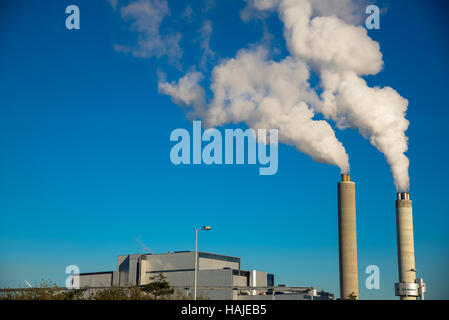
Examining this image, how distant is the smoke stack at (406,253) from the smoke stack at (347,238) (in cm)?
920

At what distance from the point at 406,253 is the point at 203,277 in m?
49.4

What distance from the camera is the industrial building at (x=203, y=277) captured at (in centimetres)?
11612

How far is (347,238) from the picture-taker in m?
103

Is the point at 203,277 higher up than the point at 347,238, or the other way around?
the point at 347,238

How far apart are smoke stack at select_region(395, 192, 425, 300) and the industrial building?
63.1 feet

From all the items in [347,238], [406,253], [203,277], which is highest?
[347,238]

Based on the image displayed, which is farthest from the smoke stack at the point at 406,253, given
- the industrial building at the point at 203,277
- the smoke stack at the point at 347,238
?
the industrial building at the point at 203,277

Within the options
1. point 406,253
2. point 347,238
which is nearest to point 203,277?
point 347,238

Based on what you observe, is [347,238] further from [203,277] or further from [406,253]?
[203,277]

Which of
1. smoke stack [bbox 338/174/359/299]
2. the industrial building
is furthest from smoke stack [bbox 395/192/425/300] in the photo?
the industrial building

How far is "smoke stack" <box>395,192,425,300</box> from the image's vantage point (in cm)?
9792

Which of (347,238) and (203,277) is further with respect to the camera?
(203,277)

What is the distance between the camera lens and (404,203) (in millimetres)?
103562
